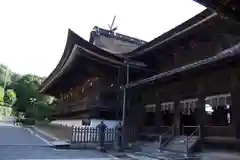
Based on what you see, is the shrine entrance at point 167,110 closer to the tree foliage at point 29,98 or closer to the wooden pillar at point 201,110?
the wooden pillar at point 201,110

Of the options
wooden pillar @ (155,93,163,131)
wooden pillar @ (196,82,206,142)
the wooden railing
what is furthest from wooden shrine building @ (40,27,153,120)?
the wooden railing

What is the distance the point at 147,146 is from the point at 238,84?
523 cm

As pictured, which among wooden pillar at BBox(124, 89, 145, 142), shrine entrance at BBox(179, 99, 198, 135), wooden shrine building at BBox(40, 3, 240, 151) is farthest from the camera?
wooden pillar at BBox(124, 89, 145, 142)

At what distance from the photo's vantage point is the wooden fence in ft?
42.3

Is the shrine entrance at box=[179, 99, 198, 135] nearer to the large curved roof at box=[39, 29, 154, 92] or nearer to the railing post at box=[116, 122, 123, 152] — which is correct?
the railing post at box=[116, 122, 123, 152]

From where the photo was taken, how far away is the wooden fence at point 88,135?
12.9 m

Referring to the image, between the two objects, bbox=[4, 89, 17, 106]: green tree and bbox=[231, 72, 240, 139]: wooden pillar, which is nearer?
bbox=[231, 72, 240, 139]: wooden pillar

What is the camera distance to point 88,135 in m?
13.2

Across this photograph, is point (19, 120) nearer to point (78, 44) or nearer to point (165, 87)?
point (78, 44)

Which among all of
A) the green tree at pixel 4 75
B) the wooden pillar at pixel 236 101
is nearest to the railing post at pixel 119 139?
the wooden pillar at pixel 236 101

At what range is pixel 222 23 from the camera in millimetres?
10305

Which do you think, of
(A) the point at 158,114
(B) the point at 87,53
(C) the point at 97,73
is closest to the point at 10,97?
(C) the point at 97,73

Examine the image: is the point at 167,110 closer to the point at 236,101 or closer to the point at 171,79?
the point at 171,79

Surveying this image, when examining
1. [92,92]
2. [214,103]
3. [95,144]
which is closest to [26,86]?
[92,92]
